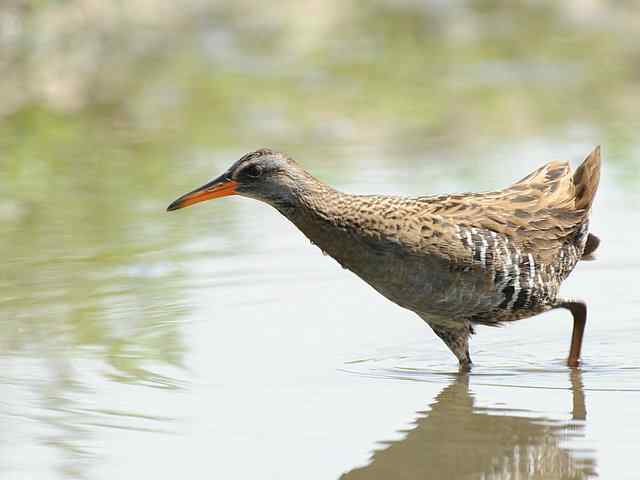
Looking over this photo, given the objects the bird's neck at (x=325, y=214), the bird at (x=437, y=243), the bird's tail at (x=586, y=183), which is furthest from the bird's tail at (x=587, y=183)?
the bird's neck at (x=325, y=214)

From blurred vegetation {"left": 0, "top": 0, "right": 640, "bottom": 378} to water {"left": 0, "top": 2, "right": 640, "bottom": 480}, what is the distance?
0.13 feet

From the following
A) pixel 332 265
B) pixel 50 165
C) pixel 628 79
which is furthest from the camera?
pixel 628 79

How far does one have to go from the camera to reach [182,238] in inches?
403

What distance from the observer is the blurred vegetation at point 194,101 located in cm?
937

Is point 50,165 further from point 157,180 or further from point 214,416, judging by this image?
point 214,416

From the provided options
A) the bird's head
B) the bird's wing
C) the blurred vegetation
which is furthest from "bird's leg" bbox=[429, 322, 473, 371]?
the blurred vegetation

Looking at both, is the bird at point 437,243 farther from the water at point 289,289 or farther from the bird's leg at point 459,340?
the water at point 289,289

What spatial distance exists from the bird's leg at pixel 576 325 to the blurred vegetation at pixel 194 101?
200 centimetres

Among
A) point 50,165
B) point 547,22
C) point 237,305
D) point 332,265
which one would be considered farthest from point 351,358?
point 547,22

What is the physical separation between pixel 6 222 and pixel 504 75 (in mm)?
6639

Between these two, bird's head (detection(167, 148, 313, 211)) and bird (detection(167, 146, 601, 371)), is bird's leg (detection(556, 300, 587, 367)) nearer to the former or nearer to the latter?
bird (detection(167, 146, 601, 371))

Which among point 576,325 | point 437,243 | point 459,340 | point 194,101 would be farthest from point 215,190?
point 194,101

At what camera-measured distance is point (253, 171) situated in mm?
7434

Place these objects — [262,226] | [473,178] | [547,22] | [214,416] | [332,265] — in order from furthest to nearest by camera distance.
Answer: [547,22] < [473,178] < [262,226] < [332,265] < [214,416]
